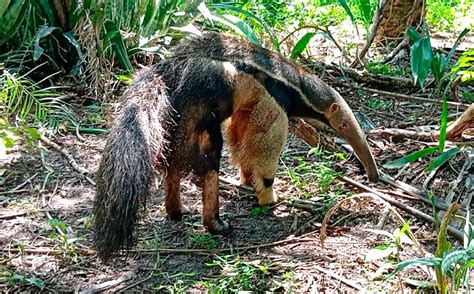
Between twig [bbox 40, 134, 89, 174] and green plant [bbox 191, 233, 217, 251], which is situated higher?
twig [bbox 40, 134, 89, 174]

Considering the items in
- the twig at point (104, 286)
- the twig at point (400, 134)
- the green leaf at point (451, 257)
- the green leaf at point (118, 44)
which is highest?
the green leaf at point (118, 44)

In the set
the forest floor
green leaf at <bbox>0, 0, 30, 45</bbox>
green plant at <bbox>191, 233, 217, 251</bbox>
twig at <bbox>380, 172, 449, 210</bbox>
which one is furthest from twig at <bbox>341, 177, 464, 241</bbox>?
green leaf at <bbox>0, 0, 30, 45</bbox>

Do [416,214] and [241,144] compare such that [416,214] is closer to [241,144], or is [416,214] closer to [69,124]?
[241,144]

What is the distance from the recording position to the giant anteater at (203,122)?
139 inches

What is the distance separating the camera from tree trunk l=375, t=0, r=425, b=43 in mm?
8094

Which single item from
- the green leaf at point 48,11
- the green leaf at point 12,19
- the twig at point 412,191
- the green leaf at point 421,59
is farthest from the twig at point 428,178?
the green leaf at point 12,19

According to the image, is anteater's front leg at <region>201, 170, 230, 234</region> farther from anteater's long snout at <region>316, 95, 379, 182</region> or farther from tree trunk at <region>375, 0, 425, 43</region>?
tree trunk at <region>375, 0, 425, 43</region>

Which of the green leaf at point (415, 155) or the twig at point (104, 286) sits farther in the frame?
the green leaf at point (415, 155)

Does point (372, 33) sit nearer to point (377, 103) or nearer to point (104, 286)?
point (377, 103)

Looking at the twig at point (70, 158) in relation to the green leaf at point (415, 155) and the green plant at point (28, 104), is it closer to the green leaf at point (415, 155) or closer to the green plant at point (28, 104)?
the green plant at point (28, 104)

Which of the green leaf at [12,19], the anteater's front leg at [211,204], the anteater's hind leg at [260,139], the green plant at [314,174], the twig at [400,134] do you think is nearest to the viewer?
the anteater's front leg at [211,204]

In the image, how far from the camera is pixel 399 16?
816cm

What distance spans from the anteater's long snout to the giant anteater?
0.01m

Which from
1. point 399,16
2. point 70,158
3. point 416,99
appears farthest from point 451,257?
point 399,16
